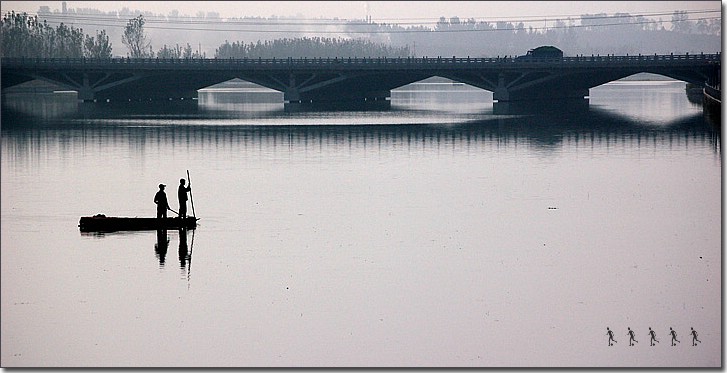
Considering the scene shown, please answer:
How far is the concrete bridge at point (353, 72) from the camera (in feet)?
392

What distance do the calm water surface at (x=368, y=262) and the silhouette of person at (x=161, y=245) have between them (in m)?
0.14

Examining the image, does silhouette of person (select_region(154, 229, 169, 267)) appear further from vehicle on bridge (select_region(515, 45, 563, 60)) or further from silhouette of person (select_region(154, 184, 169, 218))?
vehicle on bridge (select_region(515, 45, 563, 60))

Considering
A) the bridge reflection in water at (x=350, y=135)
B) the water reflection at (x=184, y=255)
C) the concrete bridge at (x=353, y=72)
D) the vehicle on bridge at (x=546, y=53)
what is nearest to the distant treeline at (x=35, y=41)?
the concrete bridge at (x=353, y=72)

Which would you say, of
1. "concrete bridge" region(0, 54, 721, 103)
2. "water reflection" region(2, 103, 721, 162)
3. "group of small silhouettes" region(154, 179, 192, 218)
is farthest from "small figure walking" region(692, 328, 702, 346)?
"concrete bridge" region(0, 54, 721, 103)

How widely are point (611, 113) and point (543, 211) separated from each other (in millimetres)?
67180

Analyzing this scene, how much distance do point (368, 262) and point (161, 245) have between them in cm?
466

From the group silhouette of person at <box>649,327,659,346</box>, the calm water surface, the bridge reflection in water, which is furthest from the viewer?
the bridge reflection in water

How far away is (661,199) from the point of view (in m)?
37.3

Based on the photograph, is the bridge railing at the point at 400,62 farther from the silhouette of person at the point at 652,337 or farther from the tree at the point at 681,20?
the silhouette of person at the point at 652,337

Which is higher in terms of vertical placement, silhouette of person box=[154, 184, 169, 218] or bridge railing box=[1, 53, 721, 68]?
bridge railing box=[1, 53, 721, 68]

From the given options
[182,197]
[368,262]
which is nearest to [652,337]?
[368,262]

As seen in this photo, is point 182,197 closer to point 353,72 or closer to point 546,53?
point 353,72

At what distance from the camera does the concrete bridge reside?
392 ft

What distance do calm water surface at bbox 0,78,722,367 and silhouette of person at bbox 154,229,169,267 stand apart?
0.47 ft
